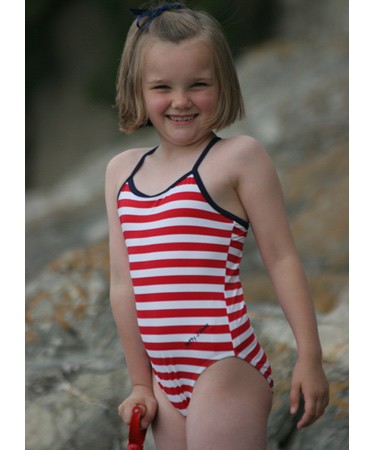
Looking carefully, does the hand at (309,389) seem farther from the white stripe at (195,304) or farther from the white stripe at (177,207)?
the white stripe at (177,207)

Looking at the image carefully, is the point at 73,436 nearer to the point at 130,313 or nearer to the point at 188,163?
the point at 130,313

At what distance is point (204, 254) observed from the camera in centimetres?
145

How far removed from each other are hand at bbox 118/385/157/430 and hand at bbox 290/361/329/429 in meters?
0.28

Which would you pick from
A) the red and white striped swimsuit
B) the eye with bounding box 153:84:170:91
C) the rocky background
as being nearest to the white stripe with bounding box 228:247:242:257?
the red and white striped swimsuit

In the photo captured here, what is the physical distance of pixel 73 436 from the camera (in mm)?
2074

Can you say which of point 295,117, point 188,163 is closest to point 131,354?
point 188,163

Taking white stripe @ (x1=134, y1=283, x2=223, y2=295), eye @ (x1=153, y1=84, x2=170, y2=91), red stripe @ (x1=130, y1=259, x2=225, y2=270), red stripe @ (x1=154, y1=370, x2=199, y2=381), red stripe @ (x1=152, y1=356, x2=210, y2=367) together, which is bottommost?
red stripe @ (x1=154, y1=370, x2=199, y2=381)

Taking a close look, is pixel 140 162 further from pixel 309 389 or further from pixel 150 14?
pixel 309 389

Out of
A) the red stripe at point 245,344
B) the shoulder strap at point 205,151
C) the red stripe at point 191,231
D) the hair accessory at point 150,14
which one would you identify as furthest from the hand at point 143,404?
the hair accessory at point 150,14

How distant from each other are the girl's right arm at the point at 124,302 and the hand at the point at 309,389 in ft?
0.97

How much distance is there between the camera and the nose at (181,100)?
1.46 metres

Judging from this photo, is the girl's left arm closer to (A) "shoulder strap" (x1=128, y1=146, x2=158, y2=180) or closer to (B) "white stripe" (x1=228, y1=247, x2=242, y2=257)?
(B) "white stripe" (x1=228, y1=247, x2=242, y2=257)

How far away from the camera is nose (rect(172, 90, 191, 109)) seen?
146cm

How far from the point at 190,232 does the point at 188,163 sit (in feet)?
0.46
